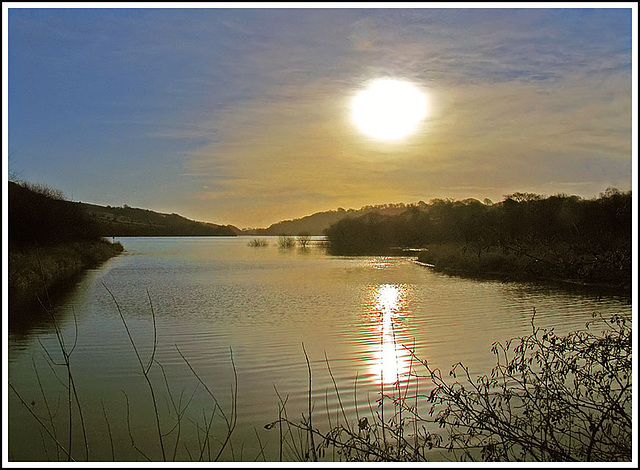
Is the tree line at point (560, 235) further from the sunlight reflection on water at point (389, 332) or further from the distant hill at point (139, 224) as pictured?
the distant hill at point (139, 224)

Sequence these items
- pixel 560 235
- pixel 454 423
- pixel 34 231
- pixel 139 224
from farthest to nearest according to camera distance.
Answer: pixel 139 224, pixel 34 231, pixel 560 235, pixel 454 423

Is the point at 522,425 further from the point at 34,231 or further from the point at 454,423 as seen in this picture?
the point at 34,231

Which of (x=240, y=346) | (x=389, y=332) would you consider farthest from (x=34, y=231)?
(x=389, y=332)

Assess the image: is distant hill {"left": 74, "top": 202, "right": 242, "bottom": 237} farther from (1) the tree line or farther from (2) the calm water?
(1) the tree line

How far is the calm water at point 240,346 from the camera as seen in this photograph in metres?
3.79

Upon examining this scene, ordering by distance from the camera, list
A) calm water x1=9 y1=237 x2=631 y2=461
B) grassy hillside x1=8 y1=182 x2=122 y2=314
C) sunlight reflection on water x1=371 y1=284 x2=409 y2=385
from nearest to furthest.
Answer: grassy hillside x1=8 y1=182 x2=122 y2=314, calm water x1=9 y1=237 x2=631 y2=461, sunlight reflection on water x1=371 y1=284 x2=409 y2=385

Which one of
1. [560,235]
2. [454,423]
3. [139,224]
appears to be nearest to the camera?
[454,423]

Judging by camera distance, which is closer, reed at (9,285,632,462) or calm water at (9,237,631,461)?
reed at (9,285,632,462)

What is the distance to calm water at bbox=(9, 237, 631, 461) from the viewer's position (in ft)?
12.4

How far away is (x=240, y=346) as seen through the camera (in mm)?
6914

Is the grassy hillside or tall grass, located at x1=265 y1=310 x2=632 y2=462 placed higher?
the grassy hillside

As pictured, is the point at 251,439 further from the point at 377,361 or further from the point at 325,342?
the point at 325,342

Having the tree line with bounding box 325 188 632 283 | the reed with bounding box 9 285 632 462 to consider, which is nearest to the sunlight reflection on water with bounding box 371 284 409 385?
the reed with bounding box 9 285 632 462

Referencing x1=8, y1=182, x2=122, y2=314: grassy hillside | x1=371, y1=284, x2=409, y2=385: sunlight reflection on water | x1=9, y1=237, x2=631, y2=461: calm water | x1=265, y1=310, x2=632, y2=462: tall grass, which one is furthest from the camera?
x1=371, y1=284, x2=409, y2=385: sunlight reflection on water
